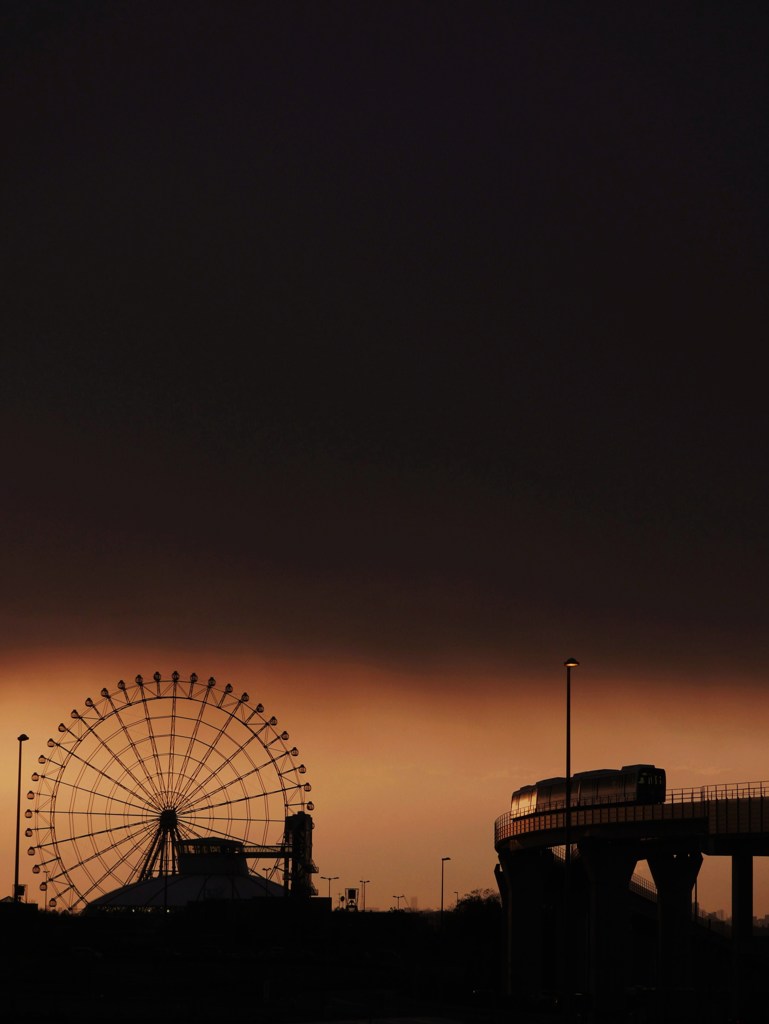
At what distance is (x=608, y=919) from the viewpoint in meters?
92.4

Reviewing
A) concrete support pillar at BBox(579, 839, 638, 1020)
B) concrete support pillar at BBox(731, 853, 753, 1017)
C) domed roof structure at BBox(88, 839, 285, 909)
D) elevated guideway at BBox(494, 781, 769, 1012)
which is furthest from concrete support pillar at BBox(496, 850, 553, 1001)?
domed roof structure at BBox(88, 839, 285, 909)

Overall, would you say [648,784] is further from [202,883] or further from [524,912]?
[202,883]

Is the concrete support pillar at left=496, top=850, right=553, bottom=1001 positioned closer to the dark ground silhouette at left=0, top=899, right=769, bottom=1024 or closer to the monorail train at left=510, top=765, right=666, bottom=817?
the dark ground silhouette at left=0, top=899, right=769, bottom=1024

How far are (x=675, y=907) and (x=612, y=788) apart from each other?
787 centimetres

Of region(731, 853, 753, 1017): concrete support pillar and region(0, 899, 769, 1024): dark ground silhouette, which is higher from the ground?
region(731, 853, 753, 1017): concrete support pillar

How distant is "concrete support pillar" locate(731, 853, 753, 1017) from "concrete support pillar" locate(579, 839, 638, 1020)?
270 inches

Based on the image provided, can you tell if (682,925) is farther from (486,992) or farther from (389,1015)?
(389,1015)

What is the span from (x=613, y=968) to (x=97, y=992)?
30.0 meters

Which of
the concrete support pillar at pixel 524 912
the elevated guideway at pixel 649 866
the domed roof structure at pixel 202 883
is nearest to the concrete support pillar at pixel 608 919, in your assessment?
the elevated guideway at pixel 649 866

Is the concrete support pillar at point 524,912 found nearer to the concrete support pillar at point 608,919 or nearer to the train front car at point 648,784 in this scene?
the concrete support pillar at point 608,919

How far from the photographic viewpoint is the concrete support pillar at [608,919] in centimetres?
9038

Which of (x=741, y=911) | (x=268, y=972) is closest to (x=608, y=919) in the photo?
(x=741, y=911)

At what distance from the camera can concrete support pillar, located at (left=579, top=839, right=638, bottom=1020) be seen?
297 ft

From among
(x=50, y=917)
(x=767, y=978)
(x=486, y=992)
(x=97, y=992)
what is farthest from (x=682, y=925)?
(x=50, y=917)
